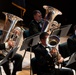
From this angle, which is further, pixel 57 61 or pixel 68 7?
pixel 68 7

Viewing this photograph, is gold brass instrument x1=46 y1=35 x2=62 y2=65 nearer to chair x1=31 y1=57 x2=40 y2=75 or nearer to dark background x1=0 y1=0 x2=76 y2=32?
chair x1=31 y1=57 x2=40 y2=75

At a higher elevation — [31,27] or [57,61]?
[31,27]

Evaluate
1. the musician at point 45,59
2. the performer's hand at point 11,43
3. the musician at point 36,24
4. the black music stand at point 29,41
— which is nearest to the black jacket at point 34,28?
the musician at point 36,24

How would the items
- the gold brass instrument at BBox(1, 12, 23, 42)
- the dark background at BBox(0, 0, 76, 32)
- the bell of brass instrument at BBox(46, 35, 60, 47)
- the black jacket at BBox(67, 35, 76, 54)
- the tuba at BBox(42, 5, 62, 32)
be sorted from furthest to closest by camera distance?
the dark background at BBox(0, 0, 76, 32), the tuba at BBox(42, 5, 62, 32), the black jacket at BBox(67, 35, 76, 54), the gold brass instrument at BBox(1, 12, 23, 42), the bell of brass instrument at BBox(46, 35, 60, 47)

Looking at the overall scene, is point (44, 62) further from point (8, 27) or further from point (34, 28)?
point (34, 28)

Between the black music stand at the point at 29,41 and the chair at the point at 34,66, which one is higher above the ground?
the black music stand at the point at 29,41

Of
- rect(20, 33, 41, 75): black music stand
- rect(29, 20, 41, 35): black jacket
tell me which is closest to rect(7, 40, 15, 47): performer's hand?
rect(20, 33, 41, 75): black music stand

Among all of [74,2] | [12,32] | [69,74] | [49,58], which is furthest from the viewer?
[74,2]

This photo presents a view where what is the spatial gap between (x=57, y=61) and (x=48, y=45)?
0.34m

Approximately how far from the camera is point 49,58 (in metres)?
4.67

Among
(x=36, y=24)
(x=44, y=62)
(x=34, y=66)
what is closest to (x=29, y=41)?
(x=34, y=66)

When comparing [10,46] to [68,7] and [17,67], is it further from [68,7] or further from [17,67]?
[68,7]

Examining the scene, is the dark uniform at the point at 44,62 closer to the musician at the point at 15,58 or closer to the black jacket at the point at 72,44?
the musician at the point at 15,58

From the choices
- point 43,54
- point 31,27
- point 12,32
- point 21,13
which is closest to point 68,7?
point 21,13
